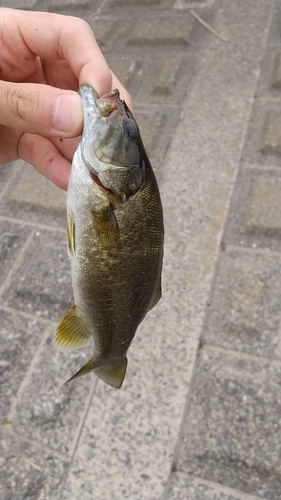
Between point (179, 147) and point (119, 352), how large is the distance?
2.33 m

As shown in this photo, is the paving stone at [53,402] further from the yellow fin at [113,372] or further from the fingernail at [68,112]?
the fingernail at [68,112]

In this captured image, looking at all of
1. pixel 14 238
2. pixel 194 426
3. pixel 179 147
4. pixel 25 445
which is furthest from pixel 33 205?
pixel 194 426

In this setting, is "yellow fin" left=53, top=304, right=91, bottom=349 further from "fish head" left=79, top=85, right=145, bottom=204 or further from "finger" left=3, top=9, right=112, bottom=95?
"finger" left=3, top=9, right=112, bottom=95

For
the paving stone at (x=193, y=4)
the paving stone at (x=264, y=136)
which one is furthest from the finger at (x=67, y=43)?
the paving stone at (x=193, y=4)

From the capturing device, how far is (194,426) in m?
2.68

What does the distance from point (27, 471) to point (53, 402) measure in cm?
39

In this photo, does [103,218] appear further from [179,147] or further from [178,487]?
[179,147]

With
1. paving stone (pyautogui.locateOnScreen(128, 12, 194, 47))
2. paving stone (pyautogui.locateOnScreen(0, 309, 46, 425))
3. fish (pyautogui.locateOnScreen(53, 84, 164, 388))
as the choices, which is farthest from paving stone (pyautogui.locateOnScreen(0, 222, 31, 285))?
paving stone (pyautogui.locateOnScreen(128, 12, 194, 47))

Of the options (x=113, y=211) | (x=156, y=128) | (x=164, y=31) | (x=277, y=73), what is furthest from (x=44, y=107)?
(x=164, y=31)

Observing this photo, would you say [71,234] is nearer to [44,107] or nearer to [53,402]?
[44,107]

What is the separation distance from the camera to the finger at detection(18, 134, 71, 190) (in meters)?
2.55

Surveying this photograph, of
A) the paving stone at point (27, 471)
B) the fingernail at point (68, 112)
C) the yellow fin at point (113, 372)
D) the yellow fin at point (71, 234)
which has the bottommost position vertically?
the paving stone at point (27, 471)

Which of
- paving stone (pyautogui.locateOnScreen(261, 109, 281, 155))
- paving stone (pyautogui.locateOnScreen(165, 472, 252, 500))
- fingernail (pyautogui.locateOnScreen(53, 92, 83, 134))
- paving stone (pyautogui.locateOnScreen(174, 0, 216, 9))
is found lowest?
paving stone (pyautogui.locateOnScreen(165, 472, 252, 500))

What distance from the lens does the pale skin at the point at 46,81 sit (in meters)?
1.79
